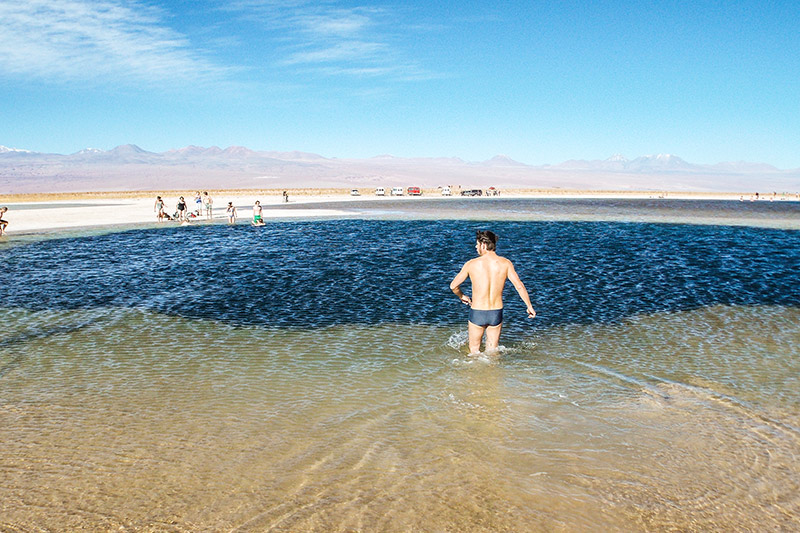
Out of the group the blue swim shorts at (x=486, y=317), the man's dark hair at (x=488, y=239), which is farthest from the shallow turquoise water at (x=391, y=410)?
the man's dark hair at (x=488, y=239)

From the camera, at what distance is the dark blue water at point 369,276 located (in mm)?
14188

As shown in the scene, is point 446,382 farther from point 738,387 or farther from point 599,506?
point 738,387

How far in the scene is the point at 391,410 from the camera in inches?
297

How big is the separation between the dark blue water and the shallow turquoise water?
179 mm

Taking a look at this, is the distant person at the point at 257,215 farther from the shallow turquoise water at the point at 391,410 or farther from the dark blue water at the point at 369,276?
the shallow turquoise water at the point at 391,410

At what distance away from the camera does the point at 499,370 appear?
361 inches

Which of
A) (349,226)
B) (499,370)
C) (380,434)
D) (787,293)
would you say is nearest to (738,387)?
(499,370)

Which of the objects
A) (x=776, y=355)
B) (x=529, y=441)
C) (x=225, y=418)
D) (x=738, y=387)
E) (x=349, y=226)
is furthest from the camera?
(x=349, y=226)

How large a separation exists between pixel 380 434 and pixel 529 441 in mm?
1675

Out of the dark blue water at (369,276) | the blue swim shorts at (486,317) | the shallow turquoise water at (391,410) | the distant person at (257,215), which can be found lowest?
the shallow turquoise water at (391,410)

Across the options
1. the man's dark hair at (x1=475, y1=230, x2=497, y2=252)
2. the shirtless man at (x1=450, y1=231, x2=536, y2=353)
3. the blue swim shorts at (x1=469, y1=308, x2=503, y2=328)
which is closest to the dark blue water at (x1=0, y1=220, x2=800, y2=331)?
the blue swim shorts at (x1=469, y1=308, x2=503, y2=328)

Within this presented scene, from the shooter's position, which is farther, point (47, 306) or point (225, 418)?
point (47, 306)

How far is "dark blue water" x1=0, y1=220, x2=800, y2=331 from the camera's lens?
46.5ft

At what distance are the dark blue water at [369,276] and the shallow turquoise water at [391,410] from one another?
0.59 feet
